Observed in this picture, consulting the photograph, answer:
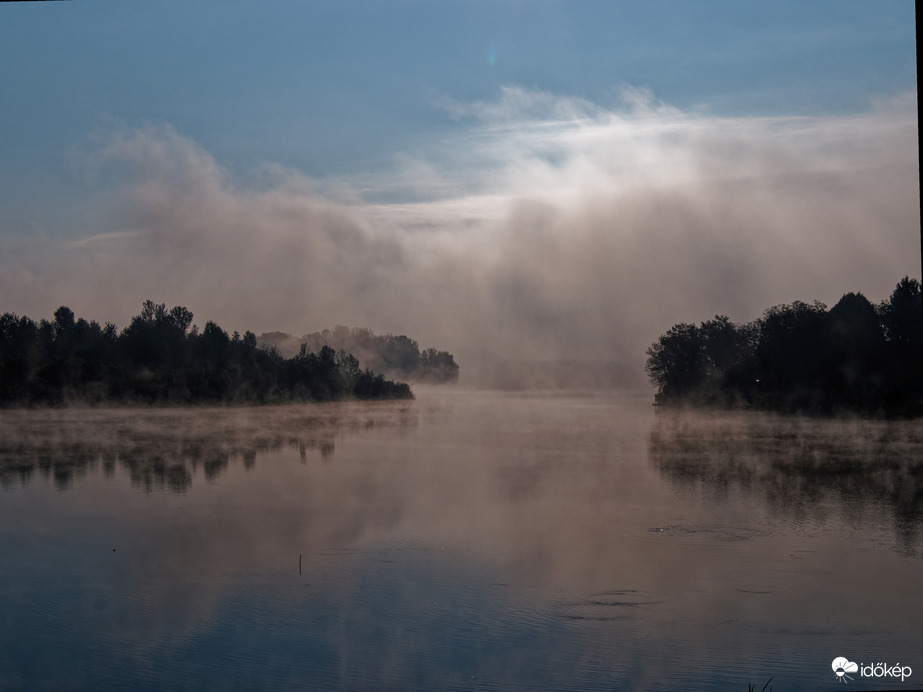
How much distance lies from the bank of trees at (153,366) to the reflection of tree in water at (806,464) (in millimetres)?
13507


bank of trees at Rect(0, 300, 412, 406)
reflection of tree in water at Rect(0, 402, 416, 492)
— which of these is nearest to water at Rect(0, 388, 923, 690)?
reflection of tree in water at Rect(0, 402, 416, 492)

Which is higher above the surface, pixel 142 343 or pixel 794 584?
pixel 142 343

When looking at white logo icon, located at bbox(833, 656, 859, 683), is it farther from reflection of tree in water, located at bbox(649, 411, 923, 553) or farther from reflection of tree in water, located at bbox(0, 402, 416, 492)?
reflection of tree in water, located at bbox(0, 402, 416, 492)

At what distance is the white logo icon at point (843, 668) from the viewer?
5.36 m

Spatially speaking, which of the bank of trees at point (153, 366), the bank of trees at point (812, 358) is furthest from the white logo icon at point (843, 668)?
the bank of trees at point (153, 366)

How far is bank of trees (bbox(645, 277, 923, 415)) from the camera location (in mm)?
21688

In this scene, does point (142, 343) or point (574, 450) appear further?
point (142, 343)

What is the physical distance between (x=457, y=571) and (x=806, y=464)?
31.0ft

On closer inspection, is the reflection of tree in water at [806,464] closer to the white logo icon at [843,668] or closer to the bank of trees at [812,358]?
the bank of trees at [812,358]

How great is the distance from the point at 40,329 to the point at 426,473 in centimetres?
1874

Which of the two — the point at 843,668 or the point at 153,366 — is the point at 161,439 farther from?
the point at 843,668

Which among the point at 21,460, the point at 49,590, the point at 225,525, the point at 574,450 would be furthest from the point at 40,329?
the point at 49,590

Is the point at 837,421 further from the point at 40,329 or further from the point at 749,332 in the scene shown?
the point at 40,329

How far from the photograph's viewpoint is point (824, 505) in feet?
35.8
